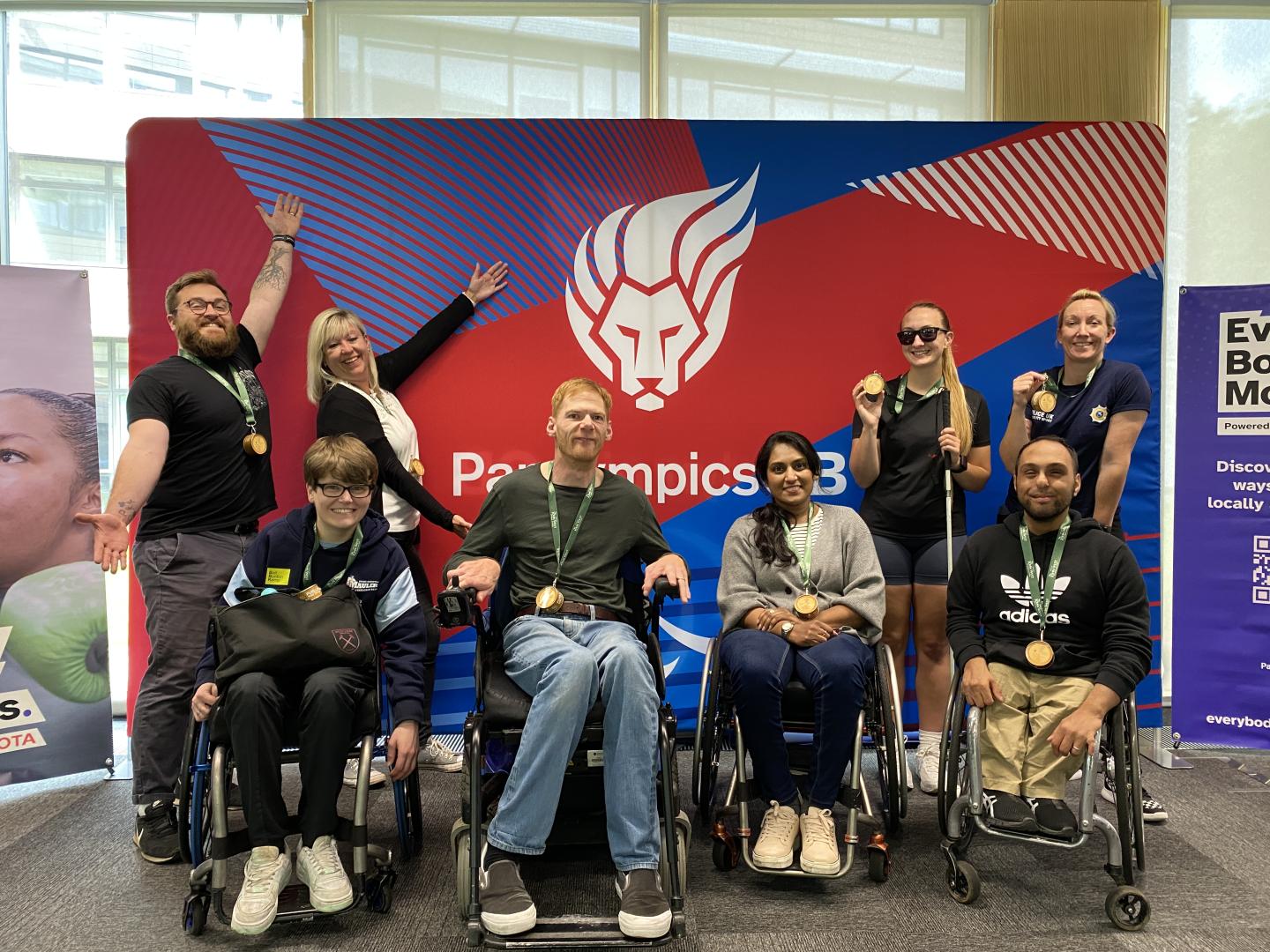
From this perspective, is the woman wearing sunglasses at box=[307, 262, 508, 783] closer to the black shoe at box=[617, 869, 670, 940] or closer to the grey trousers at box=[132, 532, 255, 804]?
the grey trousers at box=[132, 532, 255, 804]

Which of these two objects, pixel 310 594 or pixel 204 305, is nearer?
pixel 310 594

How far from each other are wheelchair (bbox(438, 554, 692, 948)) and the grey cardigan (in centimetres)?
29

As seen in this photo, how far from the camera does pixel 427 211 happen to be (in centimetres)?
375

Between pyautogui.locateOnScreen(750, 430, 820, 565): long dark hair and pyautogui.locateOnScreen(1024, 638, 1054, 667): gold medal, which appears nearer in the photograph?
pyautogui.locateOnScreen(1024, 638, 1054, 667): gold medal

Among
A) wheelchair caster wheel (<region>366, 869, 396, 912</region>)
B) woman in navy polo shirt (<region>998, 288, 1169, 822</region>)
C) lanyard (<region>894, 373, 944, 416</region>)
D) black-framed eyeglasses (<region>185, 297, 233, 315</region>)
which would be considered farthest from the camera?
lanyard (<region>894, 373, 944, 416</region>)

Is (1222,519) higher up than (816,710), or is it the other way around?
(1222,519)

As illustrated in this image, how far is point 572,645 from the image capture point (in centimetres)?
251

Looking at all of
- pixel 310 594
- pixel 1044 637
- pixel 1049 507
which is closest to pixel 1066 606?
pixel 1044 637

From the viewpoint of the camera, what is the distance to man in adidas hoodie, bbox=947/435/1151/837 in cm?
250

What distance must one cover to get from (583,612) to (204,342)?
1540mm

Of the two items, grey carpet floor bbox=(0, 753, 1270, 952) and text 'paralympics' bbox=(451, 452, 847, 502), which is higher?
text 'paralympics' bbox=(451, 452, 847, 502)

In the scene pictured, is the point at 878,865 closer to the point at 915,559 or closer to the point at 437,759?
the point at 915,559

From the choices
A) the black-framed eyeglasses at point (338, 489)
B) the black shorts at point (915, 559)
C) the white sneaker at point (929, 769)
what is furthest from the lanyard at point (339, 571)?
the white sneaker at point (929, 769)

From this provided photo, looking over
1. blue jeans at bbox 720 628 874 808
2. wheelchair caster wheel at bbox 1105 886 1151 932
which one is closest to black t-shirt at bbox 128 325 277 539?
blue jeans at bbox 720 628 874 808
